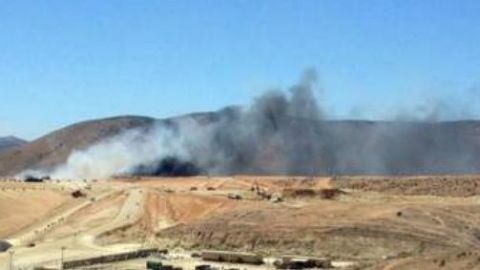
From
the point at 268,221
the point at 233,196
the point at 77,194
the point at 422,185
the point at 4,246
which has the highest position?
the point at 422,185

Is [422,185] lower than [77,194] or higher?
higher

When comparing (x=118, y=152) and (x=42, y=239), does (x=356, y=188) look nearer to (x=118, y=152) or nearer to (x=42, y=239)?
(x=42, y=239)

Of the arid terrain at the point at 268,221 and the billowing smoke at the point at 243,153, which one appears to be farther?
the billowing smoke at the point at 243,153

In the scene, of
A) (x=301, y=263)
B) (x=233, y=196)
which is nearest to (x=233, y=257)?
(x=301, y=263)

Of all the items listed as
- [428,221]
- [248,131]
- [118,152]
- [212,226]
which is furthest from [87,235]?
[248,131]

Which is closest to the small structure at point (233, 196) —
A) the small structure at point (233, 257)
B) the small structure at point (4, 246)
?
the small structure at point (233, 257)

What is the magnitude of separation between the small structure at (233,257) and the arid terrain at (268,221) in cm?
349

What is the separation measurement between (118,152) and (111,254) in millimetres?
98860

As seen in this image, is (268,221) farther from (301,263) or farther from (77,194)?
(77,194)

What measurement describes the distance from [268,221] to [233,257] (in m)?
11.3

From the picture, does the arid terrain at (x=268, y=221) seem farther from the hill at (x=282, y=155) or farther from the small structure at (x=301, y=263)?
the hill at (x=282, y=155)

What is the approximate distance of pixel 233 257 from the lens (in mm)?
76500

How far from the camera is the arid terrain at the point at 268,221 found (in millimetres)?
77875

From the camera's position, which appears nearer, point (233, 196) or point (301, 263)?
point (301, 263)
